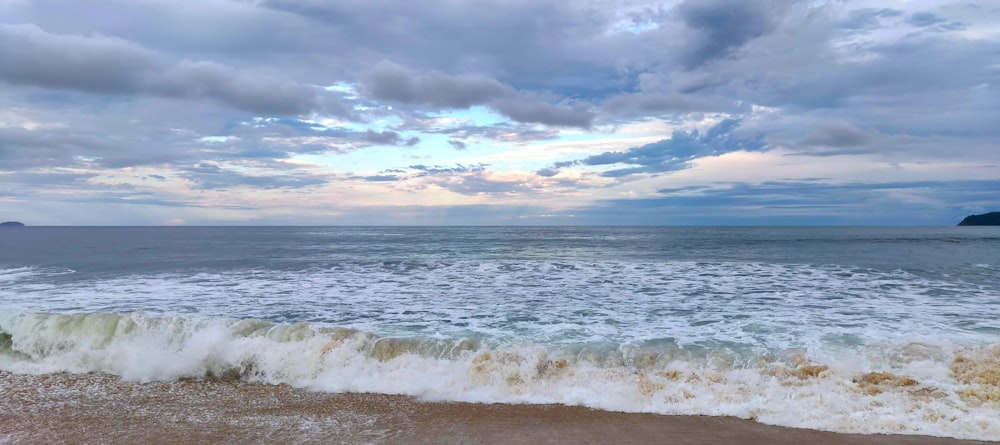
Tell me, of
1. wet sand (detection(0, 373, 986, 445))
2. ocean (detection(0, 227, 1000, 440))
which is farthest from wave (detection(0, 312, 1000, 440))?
wet sand (detection(0, 373, 986, 445))

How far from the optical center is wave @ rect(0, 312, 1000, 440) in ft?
22.6

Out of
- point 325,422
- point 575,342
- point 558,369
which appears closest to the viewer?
point 325,422

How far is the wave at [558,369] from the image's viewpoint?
689 centimetres

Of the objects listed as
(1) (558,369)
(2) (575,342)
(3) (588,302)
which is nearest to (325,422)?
(1) (558,369)

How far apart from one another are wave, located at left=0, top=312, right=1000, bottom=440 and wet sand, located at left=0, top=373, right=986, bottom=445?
379mm

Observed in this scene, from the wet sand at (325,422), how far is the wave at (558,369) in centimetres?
38

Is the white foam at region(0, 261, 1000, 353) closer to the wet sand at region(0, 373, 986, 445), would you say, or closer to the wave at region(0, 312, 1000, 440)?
the wave at region(0, 312, 1000, 440)

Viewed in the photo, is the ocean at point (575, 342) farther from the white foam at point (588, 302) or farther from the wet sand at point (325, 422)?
the wet sand at point (325, 422)

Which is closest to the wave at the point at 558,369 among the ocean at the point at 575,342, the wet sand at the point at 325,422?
the ocean at the point at 575,342

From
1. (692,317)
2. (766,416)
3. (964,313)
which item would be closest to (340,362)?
(766,416)

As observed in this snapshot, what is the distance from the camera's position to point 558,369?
870cm

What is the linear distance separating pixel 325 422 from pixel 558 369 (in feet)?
12.2

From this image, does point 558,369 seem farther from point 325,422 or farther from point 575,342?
point 325,422

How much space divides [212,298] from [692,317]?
13412 mm
